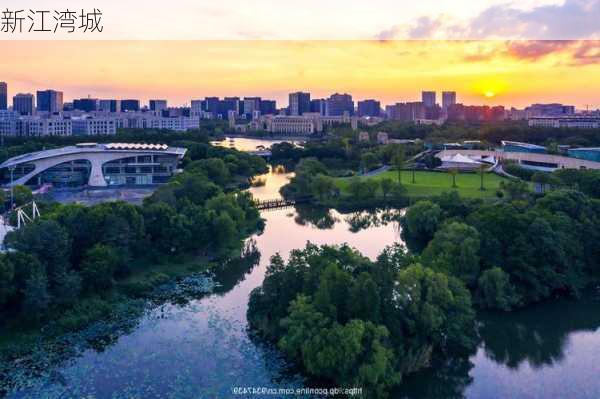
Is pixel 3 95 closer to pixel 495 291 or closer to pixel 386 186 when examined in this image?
pixel 386 186

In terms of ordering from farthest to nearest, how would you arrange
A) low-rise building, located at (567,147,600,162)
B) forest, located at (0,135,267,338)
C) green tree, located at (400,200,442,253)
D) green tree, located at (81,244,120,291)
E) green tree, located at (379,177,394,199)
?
low-rise building, located at (567,147,600,162) → green tree, located at (379,177,394,199) → green tree, located at (400,200,442,253) → green tree, located at (81,244,120,291) → forest, located at (0,135,267,338)

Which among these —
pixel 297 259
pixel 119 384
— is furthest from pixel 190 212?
pixel 119 384

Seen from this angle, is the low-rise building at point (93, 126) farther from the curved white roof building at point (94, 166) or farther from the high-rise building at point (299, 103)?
the high-rise building at point (299, 103)

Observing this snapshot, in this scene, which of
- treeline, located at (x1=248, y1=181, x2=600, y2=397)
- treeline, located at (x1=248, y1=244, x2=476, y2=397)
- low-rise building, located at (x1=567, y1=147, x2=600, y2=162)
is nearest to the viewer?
treeline, located at (x1=248, y1=244, x2=476, y2=397)

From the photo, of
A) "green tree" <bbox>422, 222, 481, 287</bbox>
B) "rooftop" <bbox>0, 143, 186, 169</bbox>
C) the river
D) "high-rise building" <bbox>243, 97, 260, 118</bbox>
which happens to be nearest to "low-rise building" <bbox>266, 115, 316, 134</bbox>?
"high-rise building" <bbox>243, 97, 260, 118</bbox>

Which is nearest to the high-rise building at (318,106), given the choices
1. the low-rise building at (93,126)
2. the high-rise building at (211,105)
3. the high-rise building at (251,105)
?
the high-rise building at (251,105)

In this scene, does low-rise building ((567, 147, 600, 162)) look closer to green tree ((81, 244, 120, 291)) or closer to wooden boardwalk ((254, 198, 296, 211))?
wooden boardwalk ((254, 198, 296, 211))
